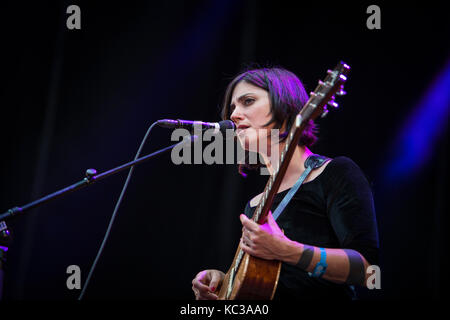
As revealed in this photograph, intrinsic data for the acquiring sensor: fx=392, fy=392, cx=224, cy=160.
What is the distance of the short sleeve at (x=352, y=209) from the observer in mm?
1639

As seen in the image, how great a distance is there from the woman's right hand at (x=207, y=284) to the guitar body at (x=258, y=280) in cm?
45

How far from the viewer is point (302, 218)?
1.89m

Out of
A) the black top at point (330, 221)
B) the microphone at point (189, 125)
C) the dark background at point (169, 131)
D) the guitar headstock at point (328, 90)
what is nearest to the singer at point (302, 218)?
the black top at point (330, 221)

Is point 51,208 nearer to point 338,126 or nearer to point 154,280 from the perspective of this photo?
point 154,280

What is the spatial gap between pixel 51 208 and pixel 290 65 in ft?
8.38

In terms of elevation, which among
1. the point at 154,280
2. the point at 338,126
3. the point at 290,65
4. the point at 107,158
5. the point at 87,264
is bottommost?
the point at 154,280

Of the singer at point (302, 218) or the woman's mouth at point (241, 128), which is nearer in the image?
the singer at point (302, 218)

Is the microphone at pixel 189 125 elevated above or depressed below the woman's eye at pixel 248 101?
below

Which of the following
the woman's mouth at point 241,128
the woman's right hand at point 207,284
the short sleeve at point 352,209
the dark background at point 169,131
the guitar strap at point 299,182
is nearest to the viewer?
the short sleeve at point 352,209

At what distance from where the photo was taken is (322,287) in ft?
5.83

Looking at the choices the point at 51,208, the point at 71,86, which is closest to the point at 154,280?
the point at 51,208

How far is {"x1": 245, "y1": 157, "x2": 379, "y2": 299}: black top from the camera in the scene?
1661mm

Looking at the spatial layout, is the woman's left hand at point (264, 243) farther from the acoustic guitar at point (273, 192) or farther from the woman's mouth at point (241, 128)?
the woman's mouth at point (241, 128)

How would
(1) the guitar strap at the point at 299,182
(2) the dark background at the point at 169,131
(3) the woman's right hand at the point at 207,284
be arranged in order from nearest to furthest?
1. (1) the guitar strap at the point at 299,182
2. (3) the woman's right hand at the point at 207,284
3. (2) the dark background at the point at 169,131
